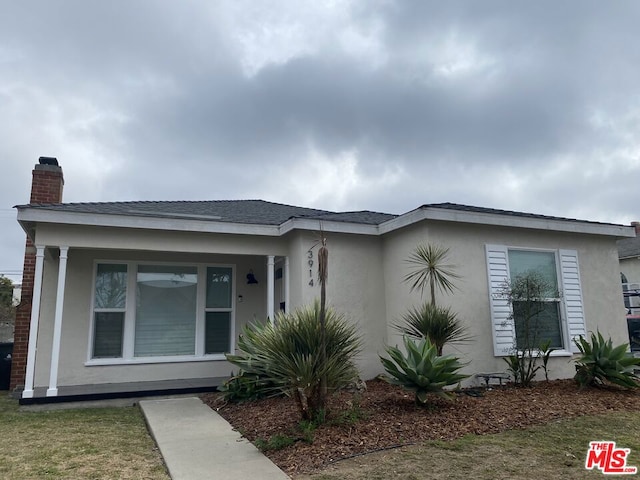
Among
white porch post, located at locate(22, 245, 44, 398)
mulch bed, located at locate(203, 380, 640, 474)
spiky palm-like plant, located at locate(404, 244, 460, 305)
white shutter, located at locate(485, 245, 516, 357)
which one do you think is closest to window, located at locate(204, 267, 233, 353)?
mulch bed, located at locate(203, 380, 640, 474)

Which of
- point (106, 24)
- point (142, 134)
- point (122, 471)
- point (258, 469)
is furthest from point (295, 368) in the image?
point (142, 134)

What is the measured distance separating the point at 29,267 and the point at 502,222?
30.1ft

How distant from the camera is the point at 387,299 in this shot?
328 inches

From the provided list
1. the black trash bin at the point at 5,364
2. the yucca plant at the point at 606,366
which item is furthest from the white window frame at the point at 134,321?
the yucca plant at the point at 606,366

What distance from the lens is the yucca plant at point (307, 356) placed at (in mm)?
4695

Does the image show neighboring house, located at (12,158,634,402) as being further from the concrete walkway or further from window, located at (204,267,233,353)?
the concrete walkway

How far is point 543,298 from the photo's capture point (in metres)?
7.51

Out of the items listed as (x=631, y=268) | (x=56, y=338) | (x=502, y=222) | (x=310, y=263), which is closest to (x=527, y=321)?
(x=502, y=222)

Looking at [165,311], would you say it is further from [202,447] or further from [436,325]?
[436,325]

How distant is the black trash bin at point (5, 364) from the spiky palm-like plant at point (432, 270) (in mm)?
8129

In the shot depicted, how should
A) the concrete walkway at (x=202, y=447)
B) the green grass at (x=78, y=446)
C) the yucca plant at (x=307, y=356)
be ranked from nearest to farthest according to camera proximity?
the concrete walkway at (x=202, y=447) → the green grass at (x=78, y=446) → the yucca plant at (x=307, y=356)

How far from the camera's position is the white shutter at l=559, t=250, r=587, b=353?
8.04 meters

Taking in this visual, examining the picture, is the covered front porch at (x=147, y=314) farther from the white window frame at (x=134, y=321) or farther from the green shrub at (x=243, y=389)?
the green shrub at (x=243, y=389)

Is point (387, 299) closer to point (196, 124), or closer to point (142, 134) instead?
point (196, 124)
